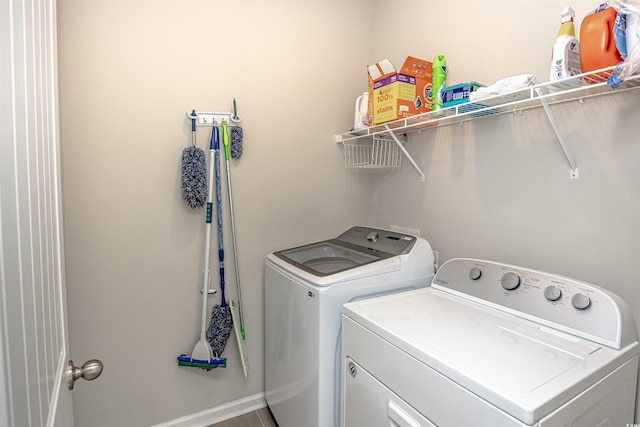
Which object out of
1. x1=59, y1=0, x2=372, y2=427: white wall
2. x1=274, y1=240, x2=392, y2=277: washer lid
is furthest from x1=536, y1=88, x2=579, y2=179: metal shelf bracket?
x1=59, y1=0, x2=372, y2=427: white wall

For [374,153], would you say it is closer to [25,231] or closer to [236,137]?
[236,137]

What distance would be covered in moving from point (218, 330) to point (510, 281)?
1460 millimetres

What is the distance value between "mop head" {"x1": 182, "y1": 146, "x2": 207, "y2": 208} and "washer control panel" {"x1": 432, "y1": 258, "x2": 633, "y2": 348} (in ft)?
4.19

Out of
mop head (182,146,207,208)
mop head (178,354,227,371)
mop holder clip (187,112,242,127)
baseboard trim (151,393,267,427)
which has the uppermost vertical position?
mop holder clip (187,112,242,127)

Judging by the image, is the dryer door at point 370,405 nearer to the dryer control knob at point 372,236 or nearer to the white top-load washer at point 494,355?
the white top-load washer at point 494,355

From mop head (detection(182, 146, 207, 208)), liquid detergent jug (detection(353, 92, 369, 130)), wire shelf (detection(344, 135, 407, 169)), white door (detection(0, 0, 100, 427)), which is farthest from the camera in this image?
wire shelf (detection(344, 135, 407, 169))

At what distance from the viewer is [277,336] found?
1.83 metres

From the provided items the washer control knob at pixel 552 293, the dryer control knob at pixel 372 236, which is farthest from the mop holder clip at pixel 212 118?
the washer control knob at pixel 552 293

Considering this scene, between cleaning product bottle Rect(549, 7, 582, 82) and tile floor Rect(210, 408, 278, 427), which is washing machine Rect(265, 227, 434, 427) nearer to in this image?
tile floor Rect(210, 408, 278, 427)

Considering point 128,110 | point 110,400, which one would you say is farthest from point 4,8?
point 110,400

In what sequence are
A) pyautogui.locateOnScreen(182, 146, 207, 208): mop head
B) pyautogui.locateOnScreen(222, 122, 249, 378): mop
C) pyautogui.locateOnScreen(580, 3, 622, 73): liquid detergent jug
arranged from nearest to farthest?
pyautogui.locateOnScreen(580, 3, 622, 73): liquid detergent jug, pyautogui.locateOnScreen(182, 146, 207, 208): mop head, pyautogui.locateOnScreen(222, 122, 249, 378): mop

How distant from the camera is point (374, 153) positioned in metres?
2.27

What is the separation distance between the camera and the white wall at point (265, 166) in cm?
129

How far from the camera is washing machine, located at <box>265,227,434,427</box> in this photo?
56.6 inches
